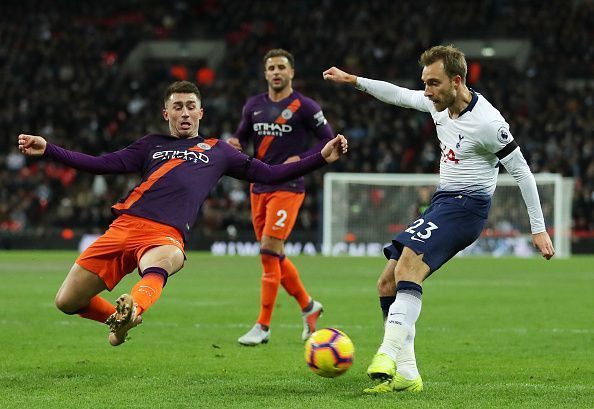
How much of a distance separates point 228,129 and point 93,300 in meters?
22.8

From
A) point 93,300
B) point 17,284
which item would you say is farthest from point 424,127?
point 93,300

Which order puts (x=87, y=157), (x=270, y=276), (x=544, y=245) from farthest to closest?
1. (x=270, y=276)
2. (x=87, y=157)
3. (x=544, y=245)

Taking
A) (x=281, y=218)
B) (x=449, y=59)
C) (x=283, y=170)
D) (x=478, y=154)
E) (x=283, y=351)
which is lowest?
(x=283, y=351)

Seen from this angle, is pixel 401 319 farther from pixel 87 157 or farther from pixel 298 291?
pixel 298 291

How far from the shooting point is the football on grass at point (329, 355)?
22.1 ft

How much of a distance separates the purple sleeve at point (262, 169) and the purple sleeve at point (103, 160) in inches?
26.1

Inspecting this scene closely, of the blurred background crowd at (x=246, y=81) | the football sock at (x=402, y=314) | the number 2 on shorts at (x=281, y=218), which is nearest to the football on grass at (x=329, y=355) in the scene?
the football sock at (x=402, y=314)

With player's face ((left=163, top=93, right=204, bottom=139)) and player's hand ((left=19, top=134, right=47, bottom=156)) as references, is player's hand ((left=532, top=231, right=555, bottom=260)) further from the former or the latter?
player's hand ((left=19, top=134, right=47, bottom=156))

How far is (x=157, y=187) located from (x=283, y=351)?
2139mm

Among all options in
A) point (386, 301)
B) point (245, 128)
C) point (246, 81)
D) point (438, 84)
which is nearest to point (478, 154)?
point (438, 84)

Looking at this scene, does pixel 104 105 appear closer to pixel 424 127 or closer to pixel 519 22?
pixel 424 127

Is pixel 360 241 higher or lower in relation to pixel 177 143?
lower

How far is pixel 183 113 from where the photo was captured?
7875 millimetres

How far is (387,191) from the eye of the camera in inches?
1088
